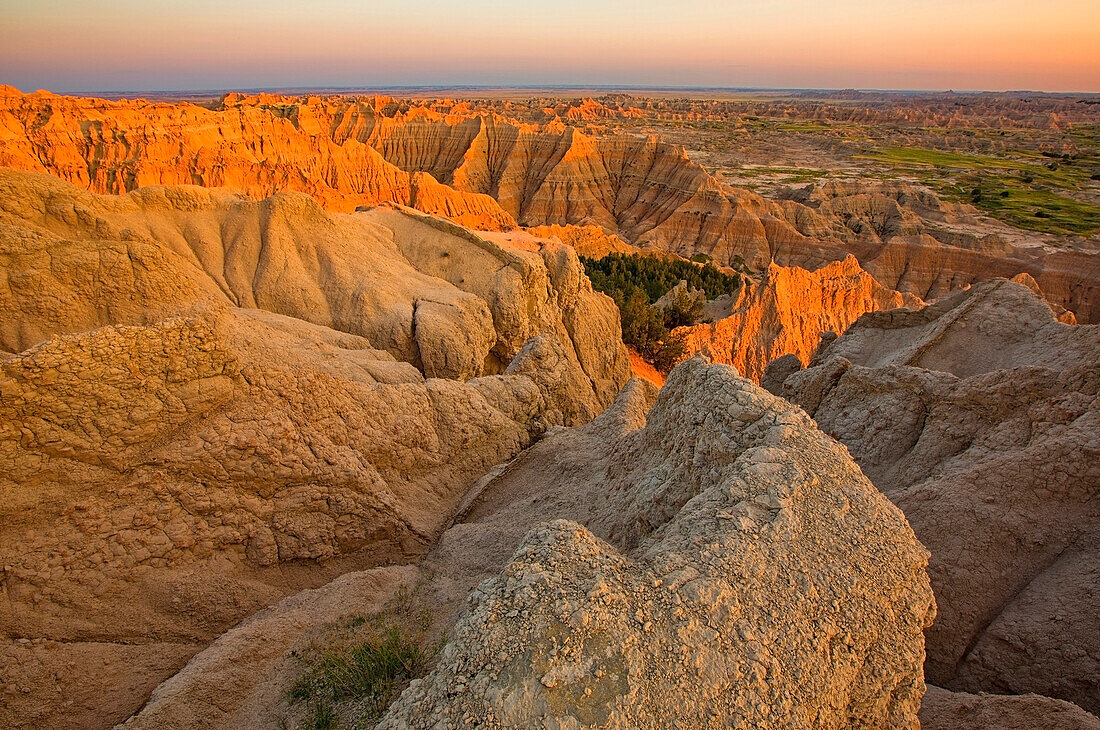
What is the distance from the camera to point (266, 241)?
48.4ft

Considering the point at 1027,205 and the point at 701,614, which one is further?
the point at 1027,205

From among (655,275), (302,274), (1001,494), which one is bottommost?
(655,275)

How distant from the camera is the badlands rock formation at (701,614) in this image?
11.8ft

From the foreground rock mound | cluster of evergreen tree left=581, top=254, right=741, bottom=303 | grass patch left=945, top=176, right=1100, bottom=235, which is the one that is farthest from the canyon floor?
grass patch left=945, top=176, right=1100, bottom=235

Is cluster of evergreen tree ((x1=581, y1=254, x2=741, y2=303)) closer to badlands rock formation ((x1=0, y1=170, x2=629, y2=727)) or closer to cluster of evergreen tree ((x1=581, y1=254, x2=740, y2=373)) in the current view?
cluster of evergreen tree ((x1=581, y1=254, x2=740, y2=373))

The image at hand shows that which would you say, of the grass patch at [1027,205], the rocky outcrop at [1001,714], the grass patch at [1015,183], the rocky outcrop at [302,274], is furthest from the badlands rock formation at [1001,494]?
the grass patch at [1015,183]

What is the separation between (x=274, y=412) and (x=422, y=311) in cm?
724

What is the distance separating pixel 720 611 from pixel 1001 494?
16.2 feet

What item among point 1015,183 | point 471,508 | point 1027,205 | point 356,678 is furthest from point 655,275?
point 1015,183

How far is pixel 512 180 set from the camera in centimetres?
6072

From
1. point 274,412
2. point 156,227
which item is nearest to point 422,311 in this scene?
point 156,227

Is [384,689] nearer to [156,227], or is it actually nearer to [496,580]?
[496,580]

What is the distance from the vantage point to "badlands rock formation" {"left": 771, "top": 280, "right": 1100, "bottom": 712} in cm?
589

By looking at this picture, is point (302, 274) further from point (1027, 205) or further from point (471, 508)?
point (1027, 205)
